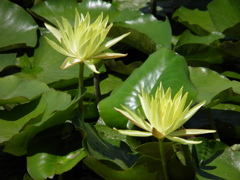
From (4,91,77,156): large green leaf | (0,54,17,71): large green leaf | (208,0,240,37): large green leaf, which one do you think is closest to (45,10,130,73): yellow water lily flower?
(4,91,77,156): large green leaf

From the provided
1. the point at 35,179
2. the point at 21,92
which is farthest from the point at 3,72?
the point at 35,179

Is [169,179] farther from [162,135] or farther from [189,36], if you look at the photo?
[189,36]

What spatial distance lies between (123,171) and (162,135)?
0.17 m

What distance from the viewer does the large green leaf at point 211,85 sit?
5.32 feet

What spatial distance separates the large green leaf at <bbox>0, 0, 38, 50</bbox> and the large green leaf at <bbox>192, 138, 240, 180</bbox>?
3.45ft

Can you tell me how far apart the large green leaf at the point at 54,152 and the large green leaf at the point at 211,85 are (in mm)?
469

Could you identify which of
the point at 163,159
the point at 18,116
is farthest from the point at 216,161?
the point at 18,116

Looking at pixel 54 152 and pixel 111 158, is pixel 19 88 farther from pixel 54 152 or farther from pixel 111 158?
pixel 111 158

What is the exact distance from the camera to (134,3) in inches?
114

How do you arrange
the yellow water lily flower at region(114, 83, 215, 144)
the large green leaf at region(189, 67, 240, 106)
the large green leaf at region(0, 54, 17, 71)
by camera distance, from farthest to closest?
the large green leaf at region(0, 54, 17, 71)
the large green leaf at region(189, 67, 240, 106)
the yellow water lily flower at region(114, 83, 215, 144)

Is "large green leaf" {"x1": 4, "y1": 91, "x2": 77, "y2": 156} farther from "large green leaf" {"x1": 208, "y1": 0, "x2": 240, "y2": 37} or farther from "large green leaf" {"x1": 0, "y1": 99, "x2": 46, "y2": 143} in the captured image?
"large green leaf" {"x1": 208, "y1": 0, "x2": 240, "y2": 37}

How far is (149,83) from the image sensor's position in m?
1.51

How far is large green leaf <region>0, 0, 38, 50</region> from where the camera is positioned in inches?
83.7

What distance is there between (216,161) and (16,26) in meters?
1.27
